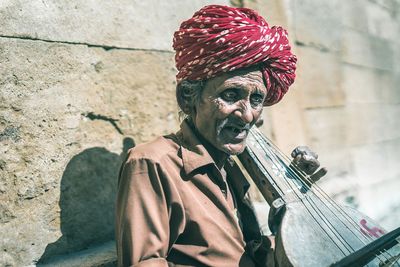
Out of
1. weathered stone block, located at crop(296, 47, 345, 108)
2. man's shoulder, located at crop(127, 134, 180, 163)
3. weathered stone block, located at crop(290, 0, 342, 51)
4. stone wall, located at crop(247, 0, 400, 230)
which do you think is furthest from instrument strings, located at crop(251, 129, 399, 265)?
weathered stone block, located at crop(290, 0, 342, 51)

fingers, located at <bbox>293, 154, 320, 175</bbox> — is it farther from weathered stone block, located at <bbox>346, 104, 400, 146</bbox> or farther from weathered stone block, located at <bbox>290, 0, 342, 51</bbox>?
weathered stone block, located at <bbox>346, 104, 400, 146</bbox>

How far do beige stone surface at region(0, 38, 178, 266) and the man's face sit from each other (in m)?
0.65

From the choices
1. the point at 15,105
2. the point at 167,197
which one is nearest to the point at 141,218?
the point at 167,197

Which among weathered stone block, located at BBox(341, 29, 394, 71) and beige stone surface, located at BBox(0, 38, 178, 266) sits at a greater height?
weathered stone block, located at BBox(341, 29, 394, 71)

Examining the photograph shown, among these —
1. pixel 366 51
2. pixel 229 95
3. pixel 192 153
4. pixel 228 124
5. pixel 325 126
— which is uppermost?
pixel 366 51

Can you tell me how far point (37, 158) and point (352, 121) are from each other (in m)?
3.10

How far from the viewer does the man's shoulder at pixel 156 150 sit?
1.67 m

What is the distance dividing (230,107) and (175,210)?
1.48 feet

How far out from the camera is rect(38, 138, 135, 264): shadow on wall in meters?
2.06

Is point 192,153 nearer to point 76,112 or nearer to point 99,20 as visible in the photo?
point 76,112

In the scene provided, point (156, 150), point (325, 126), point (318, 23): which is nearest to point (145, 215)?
point (156, 150)

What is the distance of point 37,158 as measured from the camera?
1.97 metres

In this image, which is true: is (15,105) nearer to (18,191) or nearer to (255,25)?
(18,191)

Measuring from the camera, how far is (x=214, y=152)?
1.90 meters
